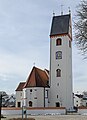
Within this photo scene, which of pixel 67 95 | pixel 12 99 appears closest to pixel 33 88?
pixel 67 95

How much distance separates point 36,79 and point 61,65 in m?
6.05

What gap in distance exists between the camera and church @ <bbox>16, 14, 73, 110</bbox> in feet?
189

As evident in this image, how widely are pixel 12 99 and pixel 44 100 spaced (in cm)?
5625

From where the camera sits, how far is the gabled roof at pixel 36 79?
59125 millimetres

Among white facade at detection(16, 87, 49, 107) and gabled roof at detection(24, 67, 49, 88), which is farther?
gabled roof at detection(24, 67, 49, 88)

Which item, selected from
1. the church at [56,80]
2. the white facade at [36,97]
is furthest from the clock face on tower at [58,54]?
the white facade at [36,97]

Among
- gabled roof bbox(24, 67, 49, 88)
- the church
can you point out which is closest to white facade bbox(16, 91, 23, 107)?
the church

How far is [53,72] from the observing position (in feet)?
193

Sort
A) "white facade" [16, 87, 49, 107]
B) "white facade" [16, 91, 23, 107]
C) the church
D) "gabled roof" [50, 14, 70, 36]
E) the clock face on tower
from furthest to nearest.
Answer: "white facade" [16, 91, 23, 107] < "gabled roof" [50, 14, 70, 36] < the clock face on tower < "white facade" [16, 87, 49, 107] < the church

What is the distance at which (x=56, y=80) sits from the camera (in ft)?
191

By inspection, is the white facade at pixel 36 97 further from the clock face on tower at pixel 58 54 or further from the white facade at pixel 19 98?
the clock face on tower at pixel 58 54

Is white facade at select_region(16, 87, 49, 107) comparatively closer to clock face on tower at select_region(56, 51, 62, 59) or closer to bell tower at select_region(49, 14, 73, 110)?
bell tower at select_region(49, 14, 73, 110)

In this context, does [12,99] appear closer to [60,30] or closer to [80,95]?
[80,95]

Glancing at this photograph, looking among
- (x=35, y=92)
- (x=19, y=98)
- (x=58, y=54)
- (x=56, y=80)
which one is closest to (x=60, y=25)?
(x=58, y=54)
